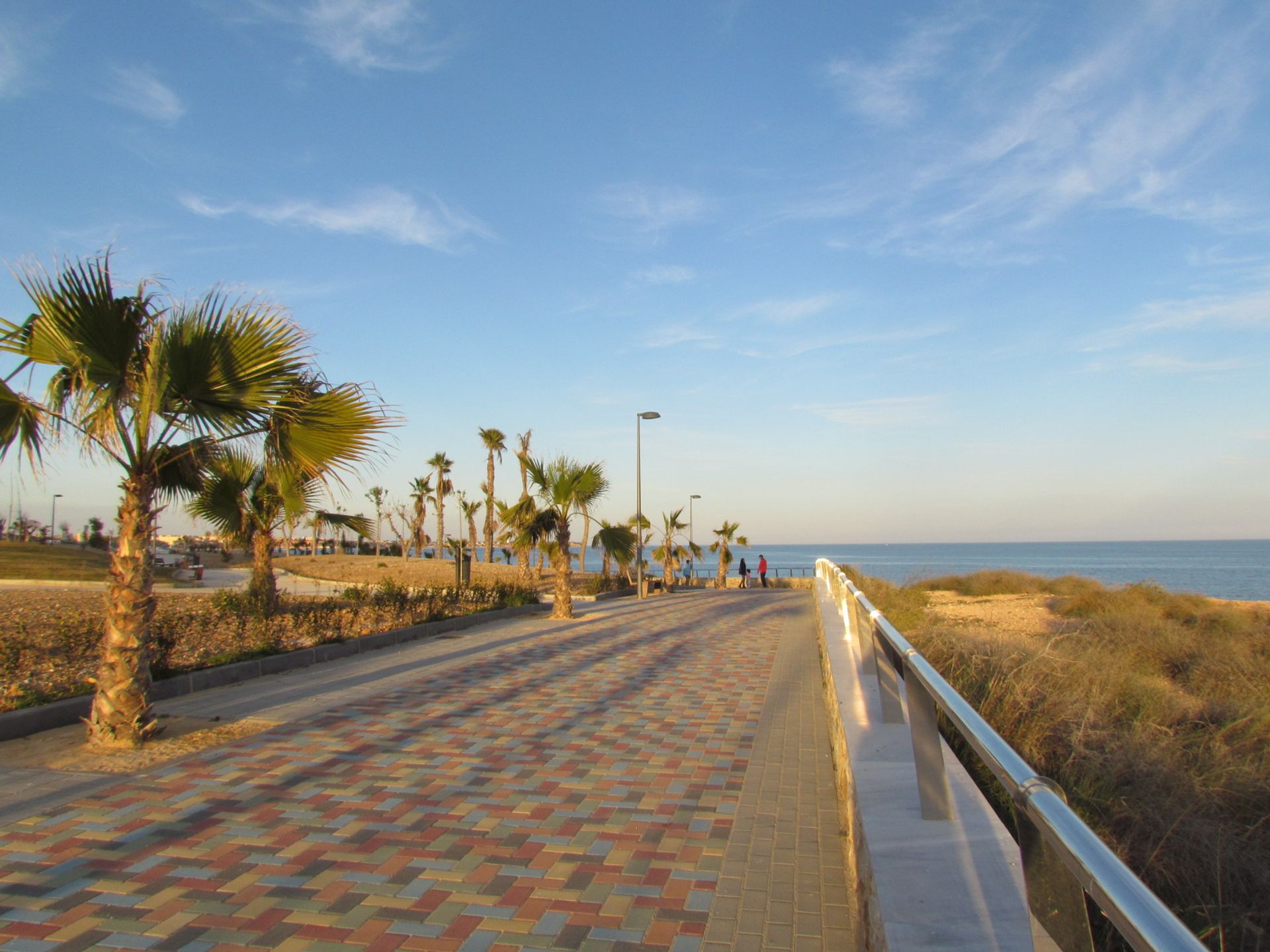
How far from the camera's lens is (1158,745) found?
234 inches

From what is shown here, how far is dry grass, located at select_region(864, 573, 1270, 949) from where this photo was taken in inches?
171

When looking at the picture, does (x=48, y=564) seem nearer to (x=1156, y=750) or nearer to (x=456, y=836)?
(x=456, y=836)

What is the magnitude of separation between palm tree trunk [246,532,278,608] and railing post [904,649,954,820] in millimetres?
12875

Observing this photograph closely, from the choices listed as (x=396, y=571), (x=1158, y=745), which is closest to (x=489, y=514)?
(x=396, y=571)

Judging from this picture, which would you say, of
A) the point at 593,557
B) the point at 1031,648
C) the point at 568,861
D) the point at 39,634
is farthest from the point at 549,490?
the point at 593,557

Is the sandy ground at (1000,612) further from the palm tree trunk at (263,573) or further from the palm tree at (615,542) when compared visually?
the palm tree trunk at (263,573)

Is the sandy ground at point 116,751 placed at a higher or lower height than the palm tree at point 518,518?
lower

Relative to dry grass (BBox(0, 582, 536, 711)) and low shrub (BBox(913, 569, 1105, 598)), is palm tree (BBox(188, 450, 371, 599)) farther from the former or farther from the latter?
low shrub (BBox(913, 569, 1105, 598))

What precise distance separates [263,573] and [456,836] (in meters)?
11.1

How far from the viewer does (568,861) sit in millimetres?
4152

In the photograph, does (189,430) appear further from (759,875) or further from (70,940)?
(759,875)

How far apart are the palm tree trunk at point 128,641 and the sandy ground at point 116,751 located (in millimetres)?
163

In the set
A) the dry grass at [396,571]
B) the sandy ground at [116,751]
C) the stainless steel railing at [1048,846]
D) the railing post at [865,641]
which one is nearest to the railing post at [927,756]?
the stainless steel railing at [1048,846]

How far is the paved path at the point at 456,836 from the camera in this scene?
3.47 meters
